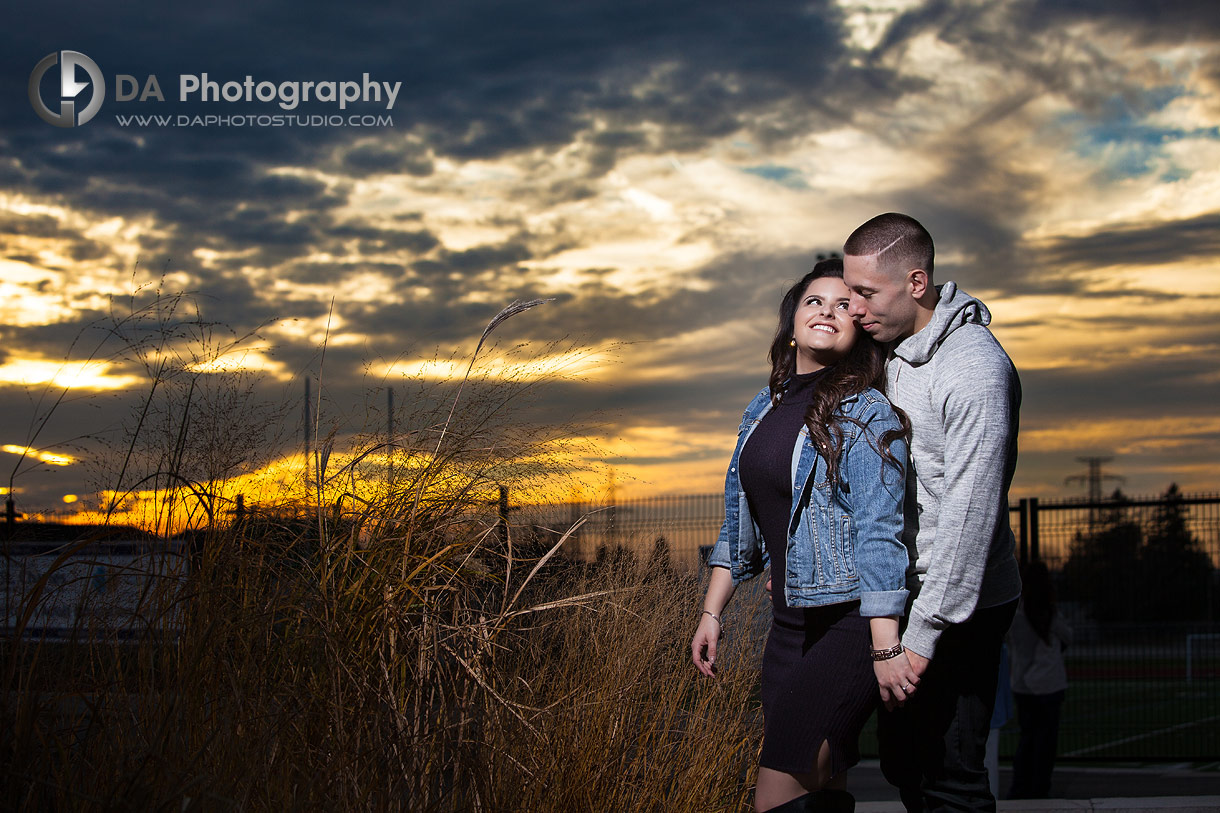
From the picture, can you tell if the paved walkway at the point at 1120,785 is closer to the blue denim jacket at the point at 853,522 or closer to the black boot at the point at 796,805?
the black boot at the point at 796,805

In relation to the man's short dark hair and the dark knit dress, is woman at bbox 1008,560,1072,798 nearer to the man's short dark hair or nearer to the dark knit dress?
the dark knit dress

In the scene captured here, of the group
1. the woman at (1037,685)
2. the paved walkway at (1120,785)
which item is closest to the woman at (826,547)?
the paved walkway at (1120,785)

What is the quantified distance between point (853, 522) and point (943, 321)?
20.3 inches

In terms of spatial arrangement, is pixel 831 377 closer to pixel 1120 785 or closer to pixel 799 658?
pixel 799 658

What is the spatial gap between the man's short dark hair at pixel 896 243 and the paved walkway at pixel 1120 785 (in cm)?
288

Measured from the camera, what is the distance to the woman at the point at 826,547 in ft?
7.61

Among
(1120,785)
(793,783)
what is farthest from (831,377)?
(1120,785)

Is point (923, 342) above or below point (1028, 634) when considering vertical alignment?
above

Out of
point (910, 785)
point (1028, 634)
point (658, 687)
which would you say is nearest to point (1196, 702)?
point (1028, 634)

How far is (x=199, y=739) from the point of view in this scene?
2.85 m

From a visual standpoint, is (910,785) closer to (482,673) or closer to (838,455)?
(838,455)

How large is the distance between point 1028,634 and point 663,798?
13.7ft

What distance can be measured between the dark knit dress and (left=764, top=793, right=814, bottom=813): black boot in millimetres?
75

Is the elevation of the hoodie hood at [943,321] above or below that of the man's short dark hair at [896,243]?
below
